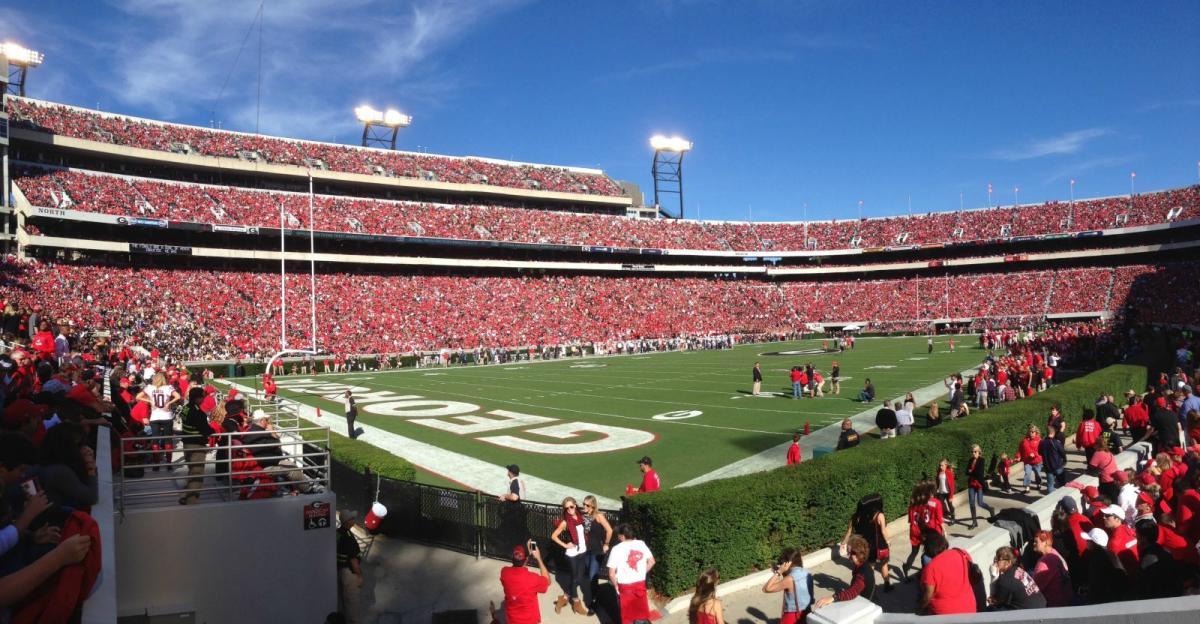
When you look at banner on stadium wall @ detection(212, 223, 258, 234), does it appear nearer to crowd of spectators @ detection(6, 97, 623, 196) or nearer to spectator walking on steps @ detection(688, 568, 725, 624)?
crowd of spectators @ detection(6, 97, 623, 196)

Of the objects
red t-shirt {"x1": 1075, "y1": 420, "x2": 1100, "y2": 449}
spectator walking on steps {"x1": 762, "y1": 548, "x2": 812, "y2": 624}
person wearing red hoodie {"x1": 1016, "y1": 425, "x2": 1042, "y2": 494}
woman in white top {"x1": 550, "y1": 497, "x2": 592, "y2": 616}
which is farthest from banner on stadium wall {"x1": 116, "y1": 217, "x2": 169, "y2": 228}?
red t-shirt {"x1": 1075, "y1": 420, "x2": 1100, "y2": 449}

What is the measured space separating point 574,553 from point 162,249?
5064 cm

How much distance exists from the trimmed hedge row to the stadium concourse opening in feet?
0.52

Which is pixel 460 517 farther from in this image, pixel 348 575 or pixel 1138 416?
pixel 1138 416

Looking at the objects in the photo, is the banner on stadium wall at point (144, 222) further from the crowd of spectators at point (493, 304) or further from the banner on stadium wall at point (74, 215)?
the crowd of spectators at point (493, 304)

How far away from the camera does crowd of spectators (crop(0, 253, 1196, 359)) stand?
42281mm

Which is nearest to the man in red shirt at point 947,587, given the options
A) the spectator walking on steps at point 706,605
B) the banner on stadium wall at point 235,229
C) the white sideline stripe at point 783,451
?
the spectator walking on steps at point 706,605

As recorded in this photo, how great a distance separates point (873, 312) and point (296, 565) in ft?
238

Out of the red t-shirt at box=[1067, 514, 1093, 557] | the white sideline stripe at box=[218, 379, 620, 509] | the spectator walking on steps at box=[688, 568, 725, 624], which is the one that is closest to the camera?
the spectator walking on steps at box=[688, 568, 725, 624]

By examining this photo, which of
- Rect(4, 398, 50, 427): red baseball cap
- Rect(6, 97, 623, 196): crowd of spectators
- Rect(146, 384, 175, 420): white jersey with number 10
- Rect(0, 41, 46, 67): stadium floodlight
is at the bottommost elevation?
Rect(146, 384, 175, 420): white jersey with number 10

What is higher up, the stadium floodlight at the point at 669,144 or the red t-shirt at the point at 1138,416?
the stadium floodlight at the point at 669,144

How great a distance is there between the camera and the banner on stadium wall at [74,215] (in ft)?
143

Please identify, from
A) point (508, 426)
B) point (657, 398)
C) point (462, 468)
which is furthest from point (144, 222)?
point (462, 468)

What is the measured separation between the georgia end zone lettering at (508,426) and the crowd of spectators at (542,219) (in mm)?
15706
